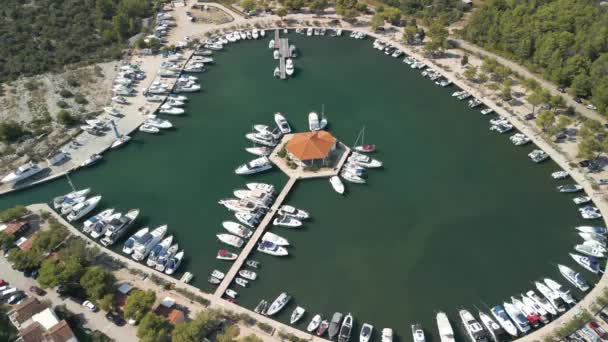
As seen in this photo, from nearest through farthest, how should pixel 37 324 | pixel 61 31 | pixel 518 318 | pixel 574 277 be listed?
1. pixel 37 324
2. pixel 518 318
3. pixel 574 277
4. pixel 61 31

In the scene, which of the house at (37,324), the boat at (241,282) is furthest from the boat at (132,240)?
the boat at (241,282)

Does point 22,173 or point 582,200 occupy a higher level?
point 582,200

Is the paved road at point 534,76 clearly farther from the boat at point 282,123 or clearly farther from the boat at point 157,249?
the boat at point 157,249

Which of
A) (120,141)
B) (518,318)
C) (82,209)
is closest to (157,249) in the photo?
(82,209)

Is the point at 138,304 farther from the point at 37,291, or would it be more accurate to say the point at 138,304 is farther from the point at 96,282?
the point at 37,291

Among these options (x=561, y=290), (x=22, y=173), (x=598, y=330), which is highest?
(x=22, y=173)

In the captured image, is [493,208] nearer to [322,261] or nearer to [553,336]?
[553,336]

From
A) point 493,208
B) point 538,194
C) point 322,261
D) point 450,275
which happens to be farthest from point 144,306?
point 538,194
